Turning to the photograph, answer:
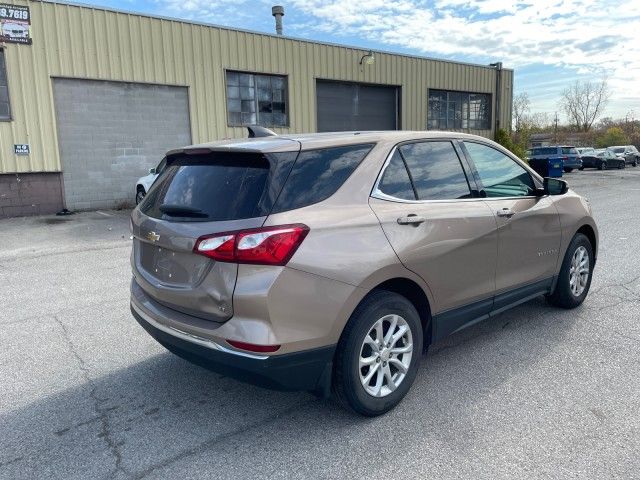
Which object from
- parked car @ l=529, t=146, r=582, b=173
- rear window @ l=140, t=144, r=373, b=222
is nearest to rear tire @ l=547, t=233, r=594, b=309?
rear window @ l=140, t=144, r=373, b=222

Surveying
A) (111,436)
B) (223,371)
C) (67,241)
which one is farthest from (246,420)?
(67,241)

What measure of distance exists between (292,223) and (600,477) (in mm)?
1999

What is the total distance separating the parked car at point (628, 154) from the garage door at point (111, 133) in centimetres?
3190

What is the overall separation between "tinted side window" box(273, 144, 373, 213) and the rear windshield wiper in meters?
0.49

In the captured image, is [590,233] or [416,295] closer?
[416,295]

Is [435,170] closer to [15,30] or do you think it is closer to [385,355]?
[385,355]

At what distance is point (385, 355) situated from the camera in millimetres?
3125

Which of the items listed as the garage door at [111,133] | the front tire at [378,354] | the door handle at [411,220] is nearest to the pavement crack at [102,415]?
the front tire at [378,354]

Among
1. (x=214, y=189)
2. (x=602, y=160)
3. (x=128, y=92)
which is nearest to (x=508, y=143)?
(x=602, y=160)

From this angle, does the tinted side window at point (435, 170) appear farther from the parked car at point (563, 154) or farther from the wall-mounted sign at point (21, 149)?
the parked car at point (563, 154)

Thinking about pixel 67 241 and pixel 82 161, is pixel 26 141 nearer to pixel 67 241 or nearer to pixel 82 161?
pixel 82 161

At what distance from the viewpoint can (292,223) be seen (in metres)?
2.69

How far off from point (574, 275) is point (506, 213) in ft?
4.90

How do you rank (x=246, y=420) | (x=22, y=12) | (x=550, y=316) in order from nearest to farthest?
(x=246, y=420), (x=550, y=316), (x=22, y=12)
